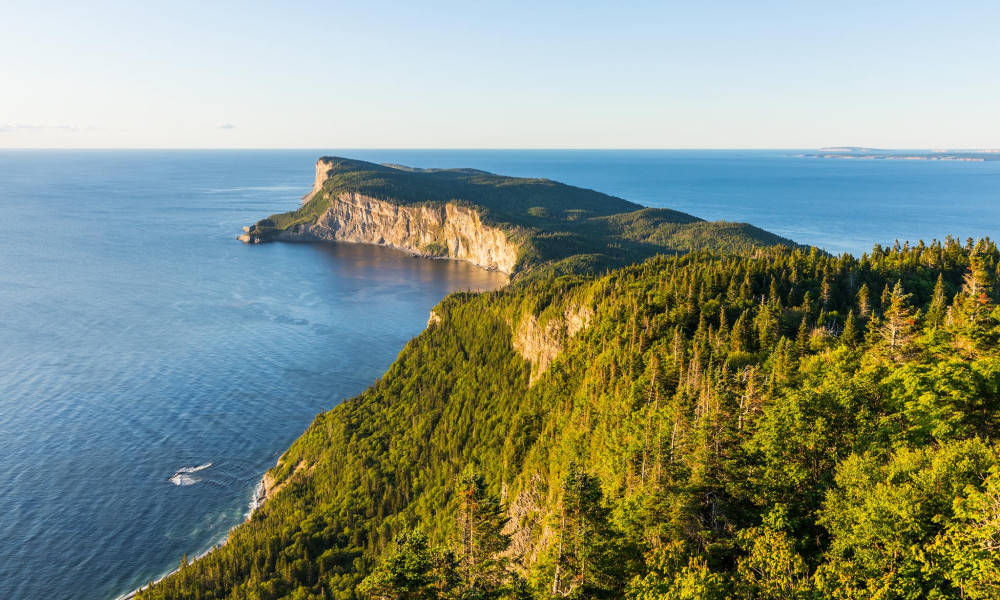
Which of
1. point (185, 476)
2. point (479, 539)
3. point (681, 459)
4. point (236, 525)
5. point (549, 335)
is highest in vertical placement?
point (681, 459)

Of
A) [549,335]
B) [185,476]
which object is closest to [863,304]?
[549,335]

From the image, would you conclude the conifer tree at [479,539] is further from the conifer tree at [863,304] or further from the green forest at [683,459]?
the conifer tree at [863,304]

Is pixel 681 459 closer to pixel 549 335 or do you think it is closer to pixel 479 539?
pixel 479 539

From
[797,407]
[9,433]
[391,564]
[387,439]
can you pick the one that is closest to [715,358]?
[797,407]

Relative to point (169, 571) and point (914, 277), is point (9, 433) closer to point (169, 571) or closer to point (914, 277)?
point (169, 571)

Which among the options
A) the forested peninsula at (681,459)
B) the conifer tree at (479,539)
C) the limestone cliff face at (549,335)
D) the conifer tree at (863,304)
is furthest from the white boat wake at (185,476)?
the conifer tree at (863,304)

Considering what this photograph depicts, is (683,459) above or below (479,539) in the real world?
above
